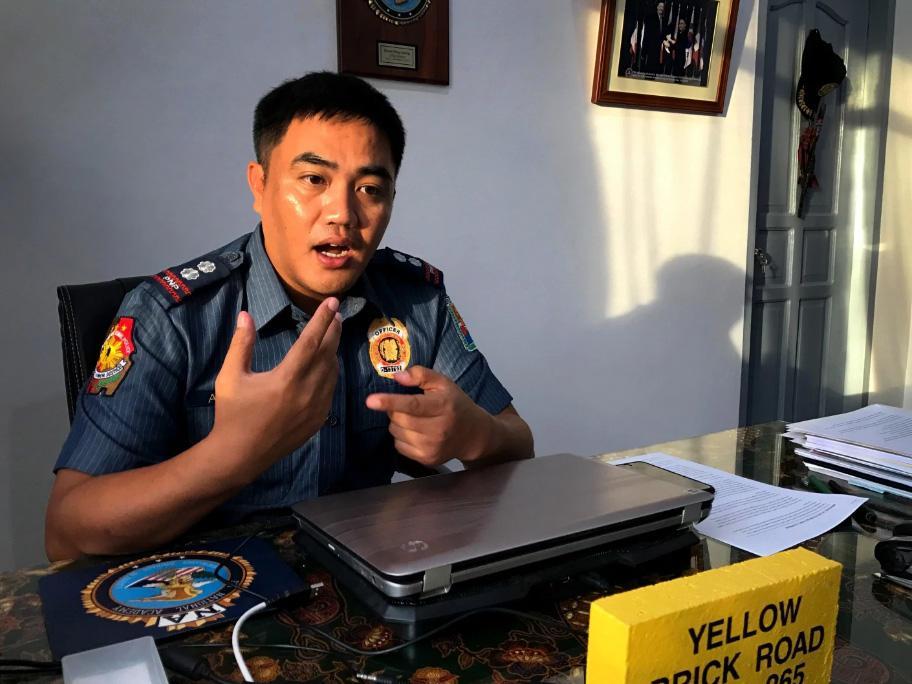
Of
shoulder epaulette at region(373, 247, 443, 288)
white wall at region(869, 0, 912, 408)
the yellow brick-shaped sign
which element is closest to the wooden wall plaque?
shoulder epaulette at region(373, 247, 443, 288)

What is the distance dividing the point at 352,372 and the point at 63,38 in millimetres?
1099

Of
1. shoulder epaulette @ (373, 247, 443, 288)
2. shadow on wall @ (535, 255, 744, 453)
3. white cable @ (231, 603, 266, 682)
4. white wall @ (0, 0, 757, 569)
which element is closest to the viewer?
white cable @ (231, 603, 266, 682)

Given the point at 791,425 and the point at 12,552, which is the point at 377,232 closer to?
the point at 791,425

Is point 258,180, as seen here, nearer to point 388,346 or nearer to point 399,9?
point 388,346

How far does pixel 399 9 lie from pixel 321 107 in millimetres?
1076

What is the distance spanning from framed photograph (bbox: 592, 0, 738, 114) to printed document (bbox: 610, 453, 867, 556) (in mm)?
1715

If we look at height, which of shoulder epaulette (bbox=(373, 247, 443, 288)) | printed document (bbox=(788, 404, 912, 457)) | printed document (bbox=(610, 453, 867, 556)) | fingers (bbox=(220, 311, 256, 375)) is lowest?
printed document (bbox=(610, 453, 867, 556))

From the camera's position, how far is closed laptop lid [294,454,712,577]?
61 centimetres

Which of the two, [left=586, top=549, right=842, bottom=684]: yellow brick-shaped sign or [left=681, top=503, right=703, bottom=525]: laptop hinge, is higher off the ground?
[left=586, top=549, right=842, bottom=684]: yellow brick-shaped sign

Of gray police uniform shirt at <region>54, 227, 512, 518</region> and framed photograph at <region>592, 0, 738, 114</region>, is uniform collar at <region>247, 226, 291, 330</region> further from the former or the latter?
framed photograph at <region>592, 0, 738, 114</region>

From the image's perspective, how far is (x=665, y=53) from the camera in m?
2.50

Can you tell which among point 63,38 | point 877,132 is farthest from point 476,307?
point 877,132

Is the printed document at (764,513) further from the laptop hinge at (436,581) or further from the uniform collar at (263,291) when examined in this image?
the uniform collar at (263,291)

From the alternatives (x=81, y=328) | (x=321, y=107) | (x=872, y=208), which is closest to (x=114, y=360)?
(x=81, y=328)
